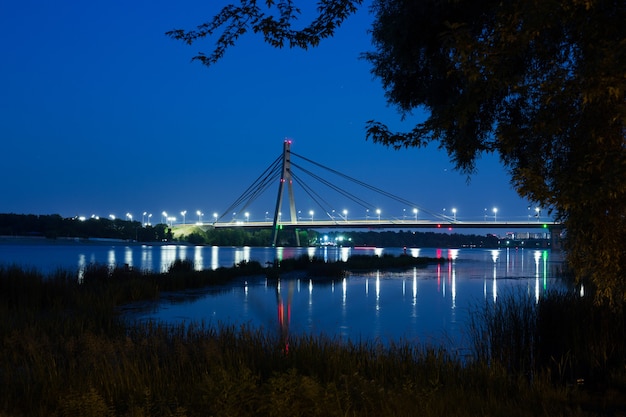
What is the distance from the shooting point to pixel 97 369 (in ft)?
20.0

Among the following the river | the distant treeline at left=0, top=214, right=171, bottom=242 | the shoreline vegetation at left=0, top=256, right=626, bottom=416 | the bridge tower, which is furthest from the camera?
the distant treeline at left=0, top=214, right=171, bottom=242

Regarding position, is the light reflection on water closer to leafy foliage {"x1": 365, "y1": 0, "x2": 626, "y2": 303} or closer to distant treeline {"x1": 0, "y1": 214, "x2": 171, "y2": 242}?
leafy foliage {"x1": 365, "y1": 0, "x2": 626, "y2": 303}

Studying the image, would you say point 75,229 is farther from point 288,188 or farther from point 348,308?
point 348,308

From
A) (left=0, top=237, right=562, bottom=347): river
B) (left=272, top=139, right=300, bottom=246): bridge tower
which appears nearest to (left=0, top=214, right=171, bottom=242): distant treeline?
(left=272, top=139, right=300, bottom=246): bridge tower

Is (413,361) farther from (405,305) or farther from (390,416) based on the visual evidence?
(405,305)

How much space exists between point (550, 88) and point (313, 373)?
151 inches

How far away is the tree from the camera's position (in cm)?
523

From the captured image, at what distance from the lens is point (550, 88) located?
229 inches

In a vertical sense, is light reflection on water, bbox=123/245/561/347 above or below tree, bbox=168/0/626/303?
below

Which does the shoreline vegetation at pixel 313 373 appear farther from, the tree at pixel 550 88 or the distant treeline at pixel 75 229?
the distant treeline at pixel 75 229

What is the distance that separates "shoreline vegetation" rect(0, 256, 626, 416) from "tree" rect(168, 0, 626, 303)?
1.60 m

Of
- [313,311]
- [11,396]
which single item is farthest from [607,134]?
[313,311]

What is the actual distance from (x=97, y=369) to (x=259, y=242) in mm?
131803

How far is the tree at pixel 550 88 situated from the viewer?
523 cm
